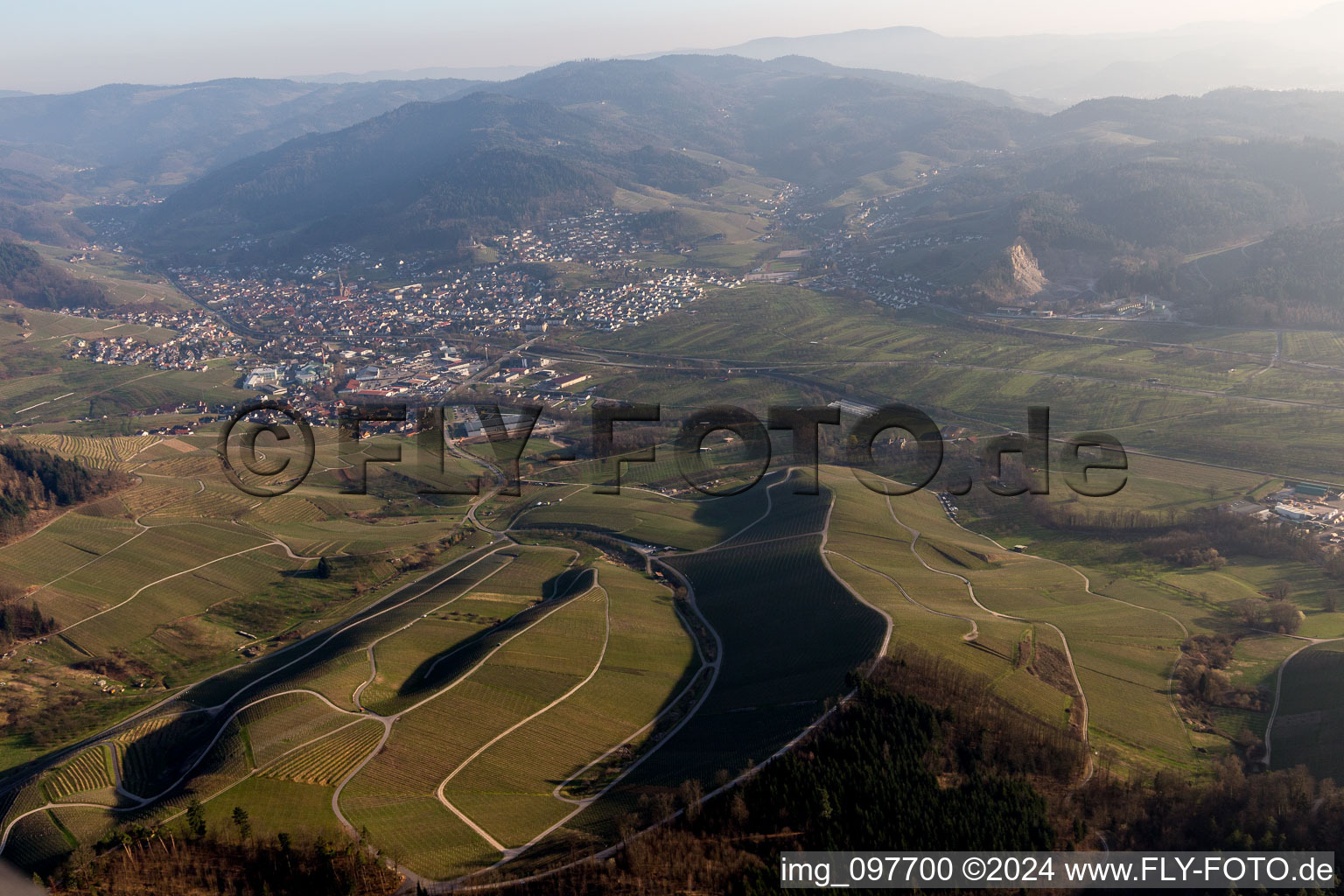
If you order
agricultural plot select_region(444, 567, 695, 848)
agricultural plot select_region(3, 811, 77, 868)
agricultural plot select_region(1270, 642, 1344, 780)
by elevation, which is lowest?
agricultural plot select_region(1270, 642, 1344, 780)

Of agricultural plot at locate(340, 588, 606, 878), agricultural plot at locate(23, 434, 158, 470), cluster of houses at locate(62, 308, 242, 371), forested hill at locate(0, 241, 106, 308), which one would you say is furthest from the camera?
forested hill at locate(0, 241, 106, 308)

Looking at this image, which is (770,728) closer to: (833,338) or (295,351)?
(833,338)


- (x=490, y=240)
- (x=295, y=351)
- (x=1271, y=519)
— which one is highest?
(x=490, y=240)

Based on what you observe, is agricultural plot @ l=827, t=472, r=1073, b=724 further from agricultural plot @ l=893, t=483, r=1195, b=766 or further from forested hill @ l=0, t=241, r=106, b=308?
forested hill @ l=0, t=241, r=106, b=308

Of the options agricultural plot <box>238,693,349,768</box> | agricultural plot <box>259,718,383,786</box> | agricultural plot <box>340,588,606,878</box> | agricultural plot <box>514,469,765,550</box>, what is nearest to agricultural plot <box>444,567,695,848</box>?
agricultural plot <box>340,588,606,878</box>

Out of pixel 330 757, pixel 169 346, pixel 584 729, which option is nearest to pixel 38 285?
pixel 169 346

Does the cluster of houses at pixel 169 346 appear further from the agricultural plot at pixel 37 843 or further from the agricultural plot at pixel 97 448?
the agricultural plot at pixel 37 843

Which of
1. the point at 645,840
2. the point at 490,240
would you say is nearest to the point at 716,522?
the point at 645,840
